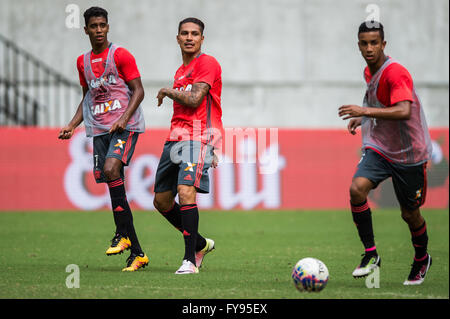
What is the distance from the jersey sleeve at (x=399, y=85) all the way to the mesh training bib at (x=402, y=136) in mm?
118

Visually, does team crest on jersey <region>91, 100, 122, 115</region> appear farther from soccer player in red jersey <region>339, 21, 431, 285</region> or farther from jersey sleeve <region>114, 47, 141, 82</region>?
soccer player in red jersey <region>339, 21, 431, 285</region>

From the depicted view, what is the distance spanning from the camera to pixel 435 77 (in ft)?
70.5

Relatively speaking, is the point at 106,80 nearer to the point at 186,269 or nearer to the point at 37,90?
the point at 186,269

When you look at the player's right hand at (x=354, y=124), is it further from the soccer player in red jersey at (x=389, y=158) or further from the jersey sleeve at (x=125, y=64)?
the jersey sleeve at (x=125, y=64)

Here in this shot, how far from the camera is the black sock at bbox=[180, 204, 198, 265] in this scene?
6.84 meters

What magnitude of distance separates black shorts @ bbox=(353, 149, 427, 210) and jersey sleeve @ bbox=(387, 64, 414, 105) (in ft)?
1.86

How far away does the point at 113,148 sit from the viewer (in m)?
7.31

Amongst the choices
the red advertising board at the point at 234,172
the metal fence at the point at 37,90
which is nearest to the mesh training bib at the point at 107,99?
the red advertising board at the point at 234,172

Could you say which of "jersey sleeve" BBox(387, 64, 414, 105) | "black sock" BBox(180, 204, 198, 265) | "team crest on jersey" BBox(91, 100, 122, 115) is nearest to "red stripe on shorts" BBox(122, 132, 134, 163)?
"team crest on jersey" BBox(91, 100, 122, 115)

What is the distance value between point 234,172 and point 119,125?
7825mm

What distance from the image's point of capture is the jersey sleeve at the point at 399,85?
20.5 ft

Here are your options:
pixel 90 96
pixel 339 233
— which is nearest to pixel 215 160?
pixel 90 96

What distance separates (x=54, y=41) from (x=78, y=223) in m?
9.61

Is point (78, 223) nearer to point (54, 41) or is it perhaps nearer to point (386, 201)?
point (386, 201)
